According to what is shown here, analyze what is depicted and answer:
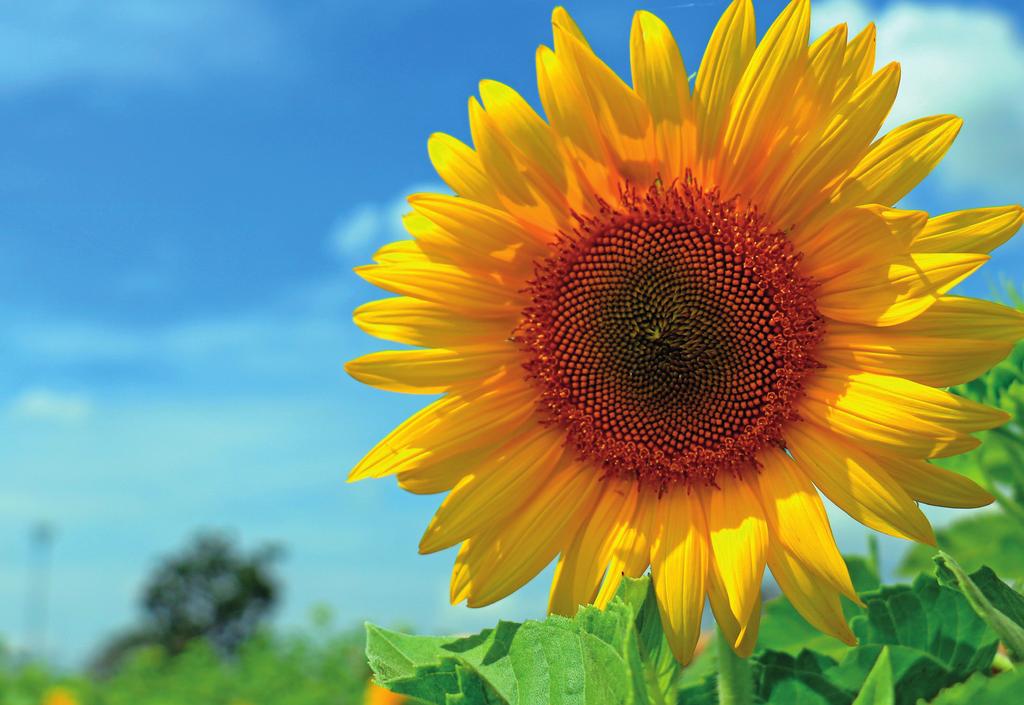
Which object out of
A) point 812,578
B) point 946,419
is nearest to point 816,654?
point 812,578

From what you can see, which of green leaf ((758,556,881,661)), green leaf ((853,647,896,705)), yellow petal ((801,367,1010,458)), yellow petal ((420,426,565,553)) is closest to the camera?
green leaf ((853,647,896,705))

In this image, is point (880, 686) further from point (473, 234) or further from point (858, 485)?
point (473, 234)

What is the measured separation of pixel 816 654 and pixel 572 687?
0.62 metres

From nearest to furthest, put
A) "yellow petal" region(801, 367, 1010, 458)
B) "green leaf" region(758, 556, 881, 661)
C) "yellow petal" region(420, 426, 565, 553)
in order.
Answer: "yellow petal" region(801, 367, 1010, 458), "yellow petal" region(420, 426, 565, 553), "green leaf" region(758, 556, 881, 661)

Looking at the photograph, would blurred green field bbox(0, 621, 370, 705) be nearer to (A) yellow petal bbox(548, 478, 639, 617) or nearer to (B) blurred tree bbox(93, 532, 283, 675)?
(A) yellow petal bbox(548, 478, 639, 617)

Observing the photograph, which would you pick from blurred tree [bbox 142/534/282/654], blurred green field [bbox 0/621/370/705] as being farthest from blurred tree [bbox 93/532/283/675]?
blurred green field [bbox 0/621/370/705]

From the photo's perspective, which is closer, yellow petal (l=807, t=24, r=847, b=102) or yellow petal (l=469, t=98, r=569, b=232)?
yellow petal (l=807, t=24, r=847, b=102)

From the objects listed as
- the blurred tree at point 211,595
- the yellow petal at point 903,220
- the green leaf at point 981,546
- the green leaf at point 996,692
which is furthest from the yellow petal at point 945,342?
the blurred tree at point 211,595

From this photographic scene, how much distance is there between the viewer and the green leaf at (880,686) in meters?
1.06

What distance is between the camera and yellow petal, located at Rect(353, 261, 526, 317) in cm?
178

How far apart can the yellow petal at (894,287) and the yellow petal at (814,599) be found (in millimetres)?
395

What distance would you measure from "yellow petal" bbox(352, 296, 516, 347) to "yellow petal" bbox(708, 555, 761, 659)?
1.88 feet

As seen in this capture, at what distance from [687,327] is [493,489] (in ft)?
1.48

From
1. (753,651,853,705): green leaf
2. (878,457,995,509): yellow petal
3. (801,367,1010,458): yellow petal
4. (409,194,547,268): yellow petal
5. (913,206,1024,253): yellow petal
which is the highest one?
(409,194,547,268): yellow petal
